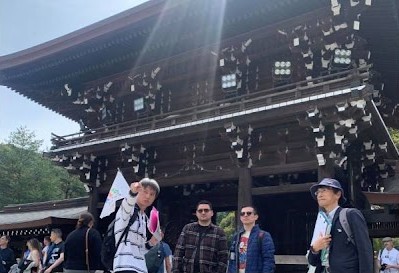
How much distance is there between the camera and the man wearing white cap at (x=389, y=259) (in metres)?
10.8

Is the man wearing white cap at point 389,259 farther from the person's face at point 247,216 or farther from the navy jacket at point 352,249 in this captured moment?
the navy jacket at point 352,249

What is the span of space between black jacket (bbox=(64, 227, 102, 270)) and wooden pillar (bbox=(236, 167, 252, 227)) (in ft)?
15.4

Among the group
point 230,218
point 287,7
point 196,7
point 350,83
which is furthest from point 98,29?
point 230,218

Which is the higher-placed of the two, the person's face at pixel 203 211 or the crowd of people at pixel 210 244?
the person's face at pixel 203 211

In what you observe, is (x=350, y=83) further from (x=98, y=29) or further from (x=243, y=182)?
(x=98, y=29)

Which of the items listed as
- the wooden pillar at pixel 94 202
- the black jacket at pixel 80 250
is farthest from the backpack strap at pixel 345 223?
the wooden pillar at pixel 94 202

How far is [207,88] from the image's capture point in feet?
39.5

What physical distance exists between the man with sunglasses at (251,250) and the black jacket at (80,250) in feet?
5.73

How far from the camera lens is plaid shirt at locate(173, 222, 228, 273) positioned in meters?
5.07

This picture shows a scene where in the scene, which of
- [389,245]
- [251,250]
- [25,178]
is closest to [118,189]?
[251,250]

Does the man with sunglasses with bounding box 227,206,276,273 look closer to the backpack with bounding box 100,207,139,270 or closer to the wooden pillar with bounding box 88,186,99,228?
the backpack with bounding box 100,207,139,270

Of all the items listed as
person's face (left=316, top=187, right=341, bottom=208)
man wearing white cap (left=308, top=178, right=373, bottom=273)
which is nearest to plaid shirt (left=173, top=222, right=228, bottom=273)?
man wearing white cap (left=308, top=178, right=373, bottom=273)

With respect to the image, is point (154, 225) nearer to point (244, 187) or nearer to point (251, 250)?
point (251, 250)

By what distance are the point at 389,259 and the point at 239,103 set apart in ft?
17.2
